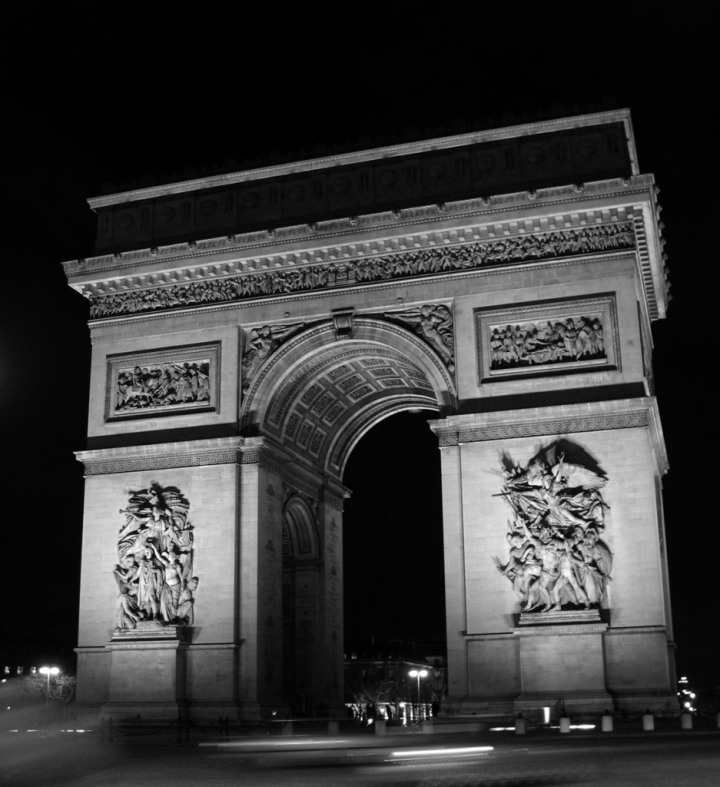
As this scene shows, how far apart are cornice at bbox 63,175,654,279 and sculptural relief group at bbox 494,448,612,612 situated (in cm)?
699

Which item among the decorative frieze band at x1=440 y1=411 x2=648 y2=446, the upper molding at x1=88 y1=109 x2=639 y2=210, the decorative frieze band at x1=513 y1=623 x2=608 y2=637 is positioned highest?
the upper molding at x1=88 y1=109 x2=639 y2=210

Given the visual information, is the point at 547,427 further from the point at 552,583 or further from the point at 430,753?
the point at 430,753

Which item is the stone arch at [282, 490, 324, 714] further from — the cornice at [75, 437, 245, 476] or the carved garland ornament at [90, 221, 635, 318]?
the carved garland ornament at [90, 221, 635, 318]

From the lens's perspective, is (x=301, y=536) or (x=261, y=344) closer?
(x=261, y=344)

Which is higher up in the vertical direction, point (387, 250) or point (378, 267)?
point (387, 250)

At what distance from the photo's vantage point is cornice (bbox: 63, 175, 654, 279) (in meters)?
32.3

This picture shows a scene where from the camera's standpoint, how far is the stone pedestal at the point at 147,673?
107ft

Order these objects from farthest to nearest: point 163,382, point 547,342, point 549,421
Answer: point 163,382 → point 547,342 → point 549,421

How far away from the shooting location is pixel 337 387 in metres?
38.6

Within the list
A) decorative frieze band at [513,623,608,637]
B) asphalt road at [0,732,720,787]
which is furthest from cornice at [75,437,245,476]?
asphalt road at [0,732,720,787]

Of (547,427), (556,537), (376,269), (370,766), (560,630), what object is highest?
(376,269)

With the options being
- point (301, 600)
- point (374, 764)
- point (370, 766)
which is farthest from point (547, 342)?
point (370, 766)

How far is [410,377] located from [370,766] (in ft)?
70.7

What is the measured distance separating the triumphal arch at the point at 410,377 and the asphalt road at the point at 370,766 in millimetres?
7814
